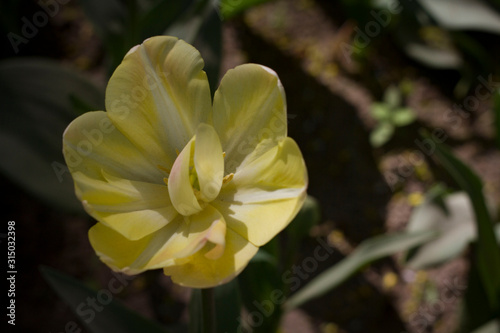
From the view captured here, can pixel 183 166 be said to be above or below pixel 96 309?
above

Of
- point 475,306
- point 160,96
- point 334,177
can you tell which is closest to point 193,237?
point 160,96

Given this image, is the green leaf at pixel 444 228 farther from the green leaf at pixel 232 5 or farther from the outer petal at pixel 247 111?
the outer petal at pixel 247 111

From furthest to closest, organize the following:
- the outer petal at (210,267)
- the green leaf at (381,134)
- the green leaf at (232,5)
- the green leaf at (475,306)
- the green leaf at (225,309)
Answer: the green leaf at (381,134)
the green leaf at (232,5)
the green leaf at (475,306)
the green leaf at (225,309)
the outer petal at (210,267)

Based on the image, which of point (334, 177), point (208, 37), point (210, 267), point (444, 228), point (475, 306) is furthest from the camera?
point (334, 177)

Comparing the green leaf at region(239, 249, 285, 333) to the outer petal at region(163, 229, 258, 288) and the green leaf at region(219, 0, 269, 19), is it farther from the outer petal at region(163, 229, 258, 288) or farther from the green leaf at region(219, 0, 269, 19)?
the green leaf at region(219, 0, 269, 19)

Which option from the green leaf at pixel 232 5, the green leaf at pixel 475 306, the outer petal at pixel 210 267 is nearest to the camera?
the outer petal at pixel 210 267

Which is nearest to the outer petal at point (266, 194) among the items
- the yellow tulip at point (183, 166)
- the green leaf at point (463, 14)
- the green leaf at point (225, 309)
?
the yellow tulip at point (183, 166)

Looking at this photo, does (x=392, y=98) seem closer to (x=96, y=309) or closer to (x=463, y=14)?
(x=463, y=14)
